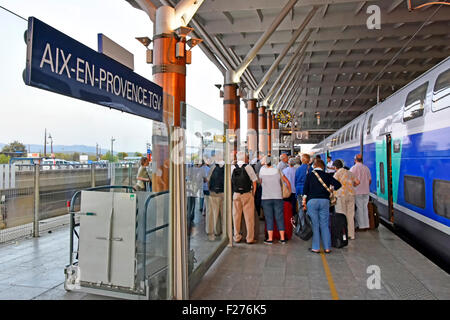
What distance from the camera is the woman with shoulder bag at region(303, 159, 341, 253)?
240 inches

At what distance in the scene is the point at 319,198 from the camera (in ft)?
20.1

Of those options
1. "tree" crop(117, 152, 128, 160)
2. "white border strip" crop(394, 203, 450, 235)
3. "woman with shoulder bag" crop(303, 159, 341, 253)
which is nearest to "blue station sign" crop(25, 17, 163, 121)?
"tree" crop(117, 152, 128, 160)

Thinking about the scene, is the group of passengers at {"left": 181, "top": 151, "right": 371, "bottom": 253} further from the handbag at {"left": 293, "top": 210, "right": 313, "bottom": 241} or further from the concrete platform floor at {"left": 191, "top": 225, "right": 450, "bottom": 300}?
the concrete platform floor at {"left": 191, "top": 225, "right": 450, "bottom": 300}

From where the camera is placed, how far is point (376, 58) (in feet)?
72.0

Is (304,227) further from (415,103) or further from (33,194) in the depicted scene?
(33,194)

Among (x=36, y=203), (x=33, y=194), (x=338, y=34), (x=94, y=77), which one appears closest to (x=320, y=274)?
(x=94, y=77)

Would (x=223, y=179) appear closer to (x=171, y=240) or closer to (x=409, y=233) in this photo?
(x=171, y=240)

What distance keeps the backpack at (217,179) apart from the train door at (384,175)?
468 centimetres

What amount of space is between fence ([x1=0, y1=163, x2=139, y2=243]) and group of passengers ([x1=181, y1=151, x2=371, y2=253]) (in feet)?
6.90

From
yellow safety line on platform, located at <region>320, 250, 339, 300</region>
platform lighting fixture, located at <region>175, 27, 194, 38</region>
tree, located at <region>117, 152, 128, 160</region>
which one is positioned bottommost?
yellow safety line on platform, located at <region>320, 250, 339, 300</region>

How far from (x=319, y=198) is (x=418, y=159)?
2195 mm

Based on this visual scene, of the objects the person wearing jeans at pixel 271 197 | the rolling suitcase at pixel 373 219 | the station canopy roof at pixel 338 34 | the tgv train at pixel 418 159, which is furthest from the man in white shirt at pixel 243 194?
the station canopy roof at pixel 338 34

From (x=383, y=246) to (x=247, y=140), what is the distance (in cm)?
1639

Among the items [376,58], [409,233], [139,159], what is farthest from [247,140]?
[139,159]
